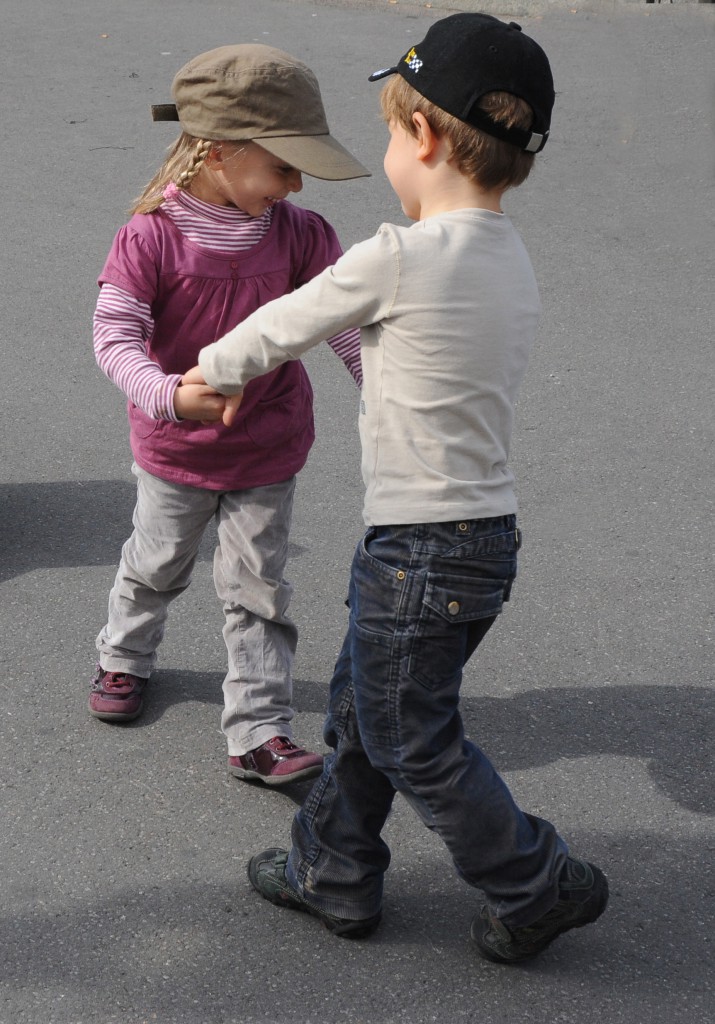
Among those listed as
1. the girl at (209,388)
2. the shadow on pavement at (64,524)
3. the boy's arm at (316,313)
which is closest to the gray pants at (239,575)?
the girl at (209,388)

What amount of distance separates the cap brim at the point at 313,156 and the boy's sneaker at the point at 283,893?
55.3 inches

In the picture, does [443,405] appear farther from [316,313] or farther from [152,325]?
[152,325]

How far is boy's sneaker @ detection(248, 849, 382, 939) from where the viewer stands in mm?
2594

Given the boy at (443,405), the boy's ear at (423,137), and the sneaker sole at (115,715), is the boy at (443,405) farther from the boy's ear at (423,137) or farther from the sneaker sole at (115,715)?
the sneaker sole at (115,715)

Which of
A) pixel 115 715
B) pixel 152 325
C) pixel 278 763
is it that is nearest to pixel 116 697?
pixel 115 715

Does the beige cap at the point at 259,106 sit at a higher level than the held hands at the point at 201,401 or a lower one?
higher

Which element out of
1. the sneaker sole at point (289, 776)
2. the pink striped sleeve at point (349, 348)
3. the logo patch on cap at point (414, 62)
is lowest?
the sneaker sole at point (289, 776)

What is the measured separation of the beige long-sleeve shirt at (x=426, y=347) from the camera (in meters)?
2.12

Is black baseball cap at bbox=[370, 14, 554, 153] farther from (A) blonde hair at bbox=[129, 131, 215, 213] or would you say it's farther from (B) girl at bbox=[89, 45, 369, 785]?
→ (A) blonde hair at bbox=[129, 131, 215, 213]

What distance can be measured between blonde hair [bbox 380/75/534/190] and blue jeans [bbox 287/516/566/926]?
0.59 m

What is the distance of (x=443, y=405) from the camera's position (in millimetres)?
2184

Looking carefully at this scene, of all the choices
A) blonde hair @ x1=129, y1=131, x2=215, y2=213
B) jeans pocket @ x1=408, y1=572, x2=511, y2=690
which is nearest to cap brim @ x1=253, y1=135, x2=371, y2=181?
blonde hair @ x1=129, y1=131, x2=215, y2=213

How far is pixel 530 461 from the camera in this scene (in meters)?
4.69

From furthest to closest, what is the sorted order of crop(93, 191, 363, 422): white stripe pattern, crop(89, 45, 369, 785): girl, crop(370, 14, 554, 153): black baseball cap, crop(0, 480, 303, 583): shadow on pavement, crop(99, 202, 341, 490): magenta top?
crop(0, 480, 303, 583): shadow on pavement → crop(99, 202, 341, 490): magenta top → crop(89, 45, 369, 785): girl → crop(93, 191, 363, 422): white stripe pattern → crop(370, 14, 554, 153): black baseball cap
